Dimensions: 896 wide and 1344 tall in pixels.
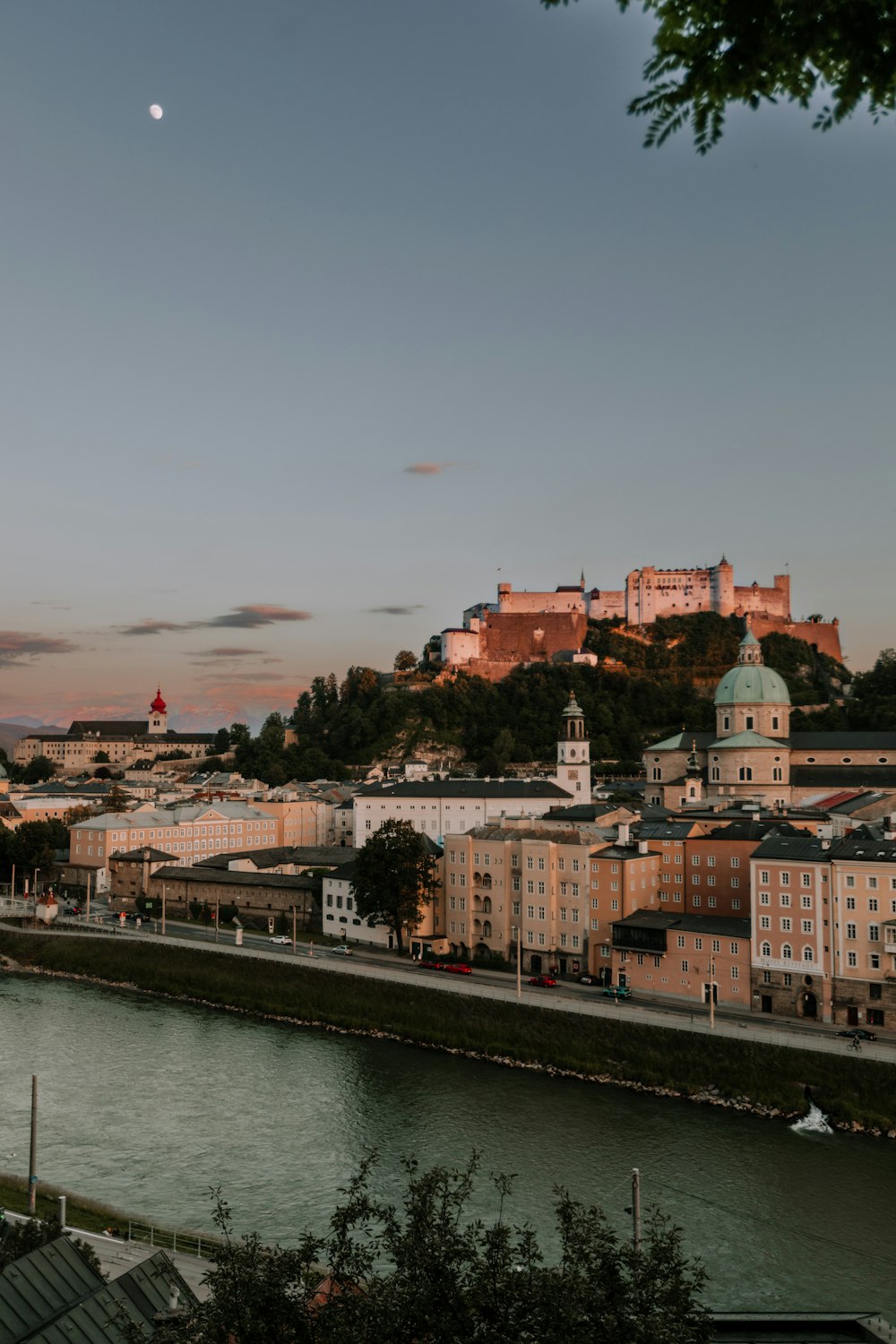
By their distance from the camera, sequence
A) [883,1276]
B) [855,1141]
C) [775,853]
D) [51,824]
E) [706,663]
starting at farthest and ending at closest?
[706,663] → [51,824] → [775,853] → [855,1141] → [883,1276]

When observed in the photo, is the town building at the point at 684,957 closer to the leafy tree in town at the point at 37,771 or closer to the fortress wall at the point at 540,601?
the fortress wall at the point at 540,601

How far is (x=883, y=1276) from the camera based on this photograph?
12742mm

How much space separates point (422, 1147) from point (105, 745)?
8816cm

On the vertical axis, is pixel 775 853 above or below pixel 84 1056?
above

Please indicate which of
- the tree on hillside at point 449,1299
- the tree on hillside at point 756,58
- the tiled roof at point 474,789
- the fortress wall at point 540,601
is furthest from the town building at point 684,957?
the fortress wall at point 540,601

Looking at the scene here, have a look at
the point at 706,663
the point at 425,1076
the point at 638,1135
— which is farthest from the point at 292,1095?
the point at 706,663

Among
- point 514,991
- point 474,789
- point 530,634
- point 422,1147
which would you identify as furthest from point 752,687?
point 422,1147

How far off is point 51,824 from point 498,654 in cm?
3926

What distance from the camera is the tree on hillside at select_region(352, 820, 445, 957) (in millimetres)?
29844

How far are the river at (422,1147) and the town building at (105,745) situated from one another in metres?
74.5

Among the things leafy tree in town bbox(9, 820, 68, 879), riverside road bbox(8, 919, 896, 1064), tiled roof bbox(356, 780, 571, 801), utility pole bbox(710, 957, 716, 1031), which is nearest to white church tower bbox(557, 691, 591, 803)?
tiled roof bbox(356, 780, 571, 801)

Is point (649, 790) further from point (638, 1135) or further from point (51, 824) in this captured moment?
point (638, 1135)

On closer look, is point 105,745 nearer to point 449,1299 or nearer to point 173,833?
point 173,833

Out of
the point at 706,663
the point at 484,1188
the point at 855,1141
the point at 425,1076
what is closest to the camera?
the point at 484,1188
